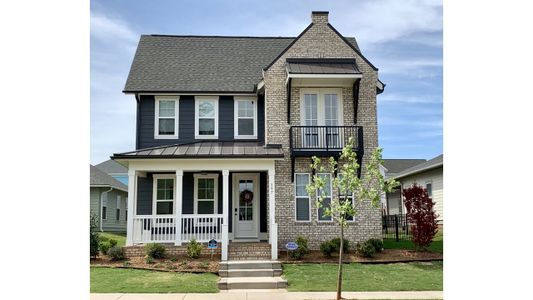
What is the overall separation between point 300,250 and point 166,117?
669 cm

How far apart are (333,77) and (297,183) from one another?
355cm

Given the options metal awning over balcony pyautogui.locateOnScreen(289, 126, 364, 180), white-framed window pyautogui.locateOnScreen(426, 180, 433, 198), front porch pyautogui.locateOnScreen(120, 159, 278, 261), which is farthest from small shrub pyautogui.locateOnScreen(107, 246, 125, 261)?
white-framed window pyautogui.locateOnScreen(426, 180, 433, 198)

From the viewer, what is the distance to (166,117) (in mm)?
17219

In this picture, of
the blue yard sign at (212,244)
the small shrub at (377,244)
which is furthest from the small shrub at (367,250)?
the blue yard sign at (212,244)

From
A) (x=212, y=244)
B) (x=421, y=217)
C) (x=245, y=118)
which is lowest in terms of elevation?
(x=212, y=244)

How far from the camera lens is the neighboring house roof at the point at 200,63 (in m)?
17.3

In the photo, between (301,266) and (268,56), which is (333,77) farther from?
(301,266)

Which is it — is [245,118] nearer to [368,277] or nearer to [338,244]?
[338,244]

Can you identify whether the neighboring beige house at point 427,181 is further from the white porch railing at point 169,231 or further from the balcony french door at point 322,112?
the white porch railing at point 169,231

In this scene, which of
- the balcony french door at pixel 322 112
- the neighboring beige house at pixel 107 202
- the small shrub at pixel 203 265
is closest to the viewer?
the small shrub at pixel 203 265

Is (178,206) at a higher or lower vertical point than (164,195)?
lower

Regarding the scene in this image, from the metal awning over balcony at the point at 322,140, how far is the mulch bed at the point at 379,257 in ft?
9.54

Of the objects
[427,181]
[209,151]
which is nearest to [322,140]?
[209,151]
